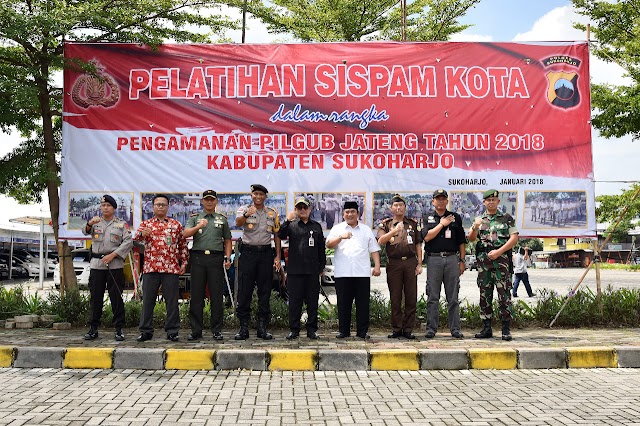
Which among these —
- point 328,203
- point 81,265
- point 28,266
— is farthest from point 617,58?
point 28,266

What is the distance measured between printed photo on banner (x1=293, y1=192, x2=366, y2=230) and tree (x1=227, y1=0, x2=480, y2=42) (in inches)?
415

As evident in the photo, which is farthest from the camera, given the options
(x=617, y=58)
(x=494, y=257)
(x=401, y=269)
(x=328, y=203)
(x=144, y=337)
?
(x=617, y=58)

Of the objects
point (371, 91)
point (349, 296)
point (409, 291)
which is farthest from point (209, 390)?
point (371, 91)

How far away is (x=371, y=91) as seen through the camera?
8.41 meters

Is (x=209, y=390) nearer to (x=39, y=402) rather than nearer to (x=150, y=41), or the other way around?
(x=39, y=402)

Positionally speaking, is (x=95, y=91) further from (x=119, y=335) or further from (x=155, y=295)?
(x=119, y=335)

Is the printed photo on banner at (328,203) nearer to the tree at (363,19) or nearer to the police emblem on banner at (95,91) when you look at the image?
the police emblem on banner at (95,91)

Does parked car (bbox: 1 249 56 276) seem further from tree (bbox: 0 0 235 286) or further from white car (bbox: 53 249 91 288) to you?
tree (bbox: 0 0 235 286)

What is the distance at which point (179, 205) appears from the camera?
328 inches

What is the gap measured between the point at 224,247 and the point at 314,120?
226 centimetres

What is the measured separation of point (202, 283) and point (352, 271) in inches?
73.6

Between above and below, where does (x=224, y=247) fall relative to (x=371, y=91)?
below

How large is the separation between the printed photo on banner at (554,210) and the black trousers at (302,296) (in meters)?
3.33

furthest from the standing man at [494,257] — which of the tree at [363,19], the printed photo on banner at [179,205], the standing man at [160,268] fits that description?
the tree at [363,19]
